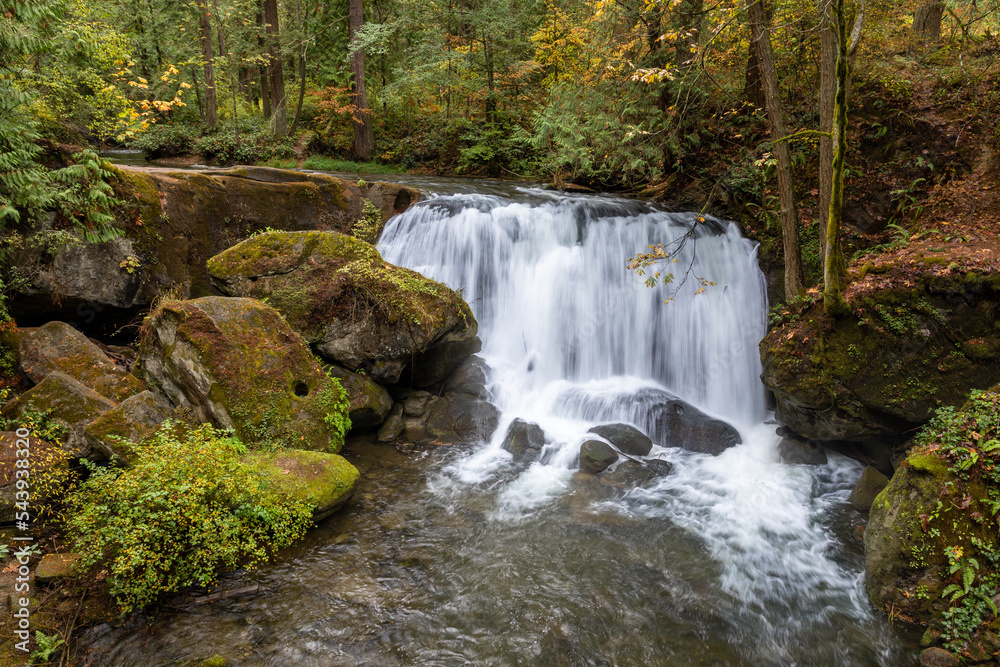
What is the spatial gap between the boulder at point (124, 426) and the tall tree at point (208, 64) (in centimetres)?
1674

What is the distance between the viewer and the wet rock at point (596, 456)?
6.78 m

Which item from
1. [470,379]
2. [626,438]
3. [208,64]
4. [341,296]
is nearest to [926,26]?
[626,438]

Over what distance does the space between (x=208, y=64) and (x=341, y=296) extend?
1700 centimetres

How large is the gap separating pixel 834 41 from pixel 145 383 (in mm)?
10384

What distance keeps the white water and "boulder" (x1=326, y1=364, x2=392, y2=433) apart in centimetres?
144

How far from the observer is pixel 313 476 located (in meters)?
5.24

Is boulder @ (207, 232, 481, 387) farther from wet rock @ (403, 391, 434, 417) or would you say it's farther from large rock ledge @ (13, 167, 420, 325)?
large rock ledge @ (13, 167, 420, 325)

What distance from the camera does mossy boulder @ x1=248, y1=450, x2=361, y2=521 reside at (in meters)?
4.97

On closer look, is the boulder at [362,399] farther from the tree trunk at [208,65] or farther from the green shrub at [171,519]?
the tree trunk at [208,65]

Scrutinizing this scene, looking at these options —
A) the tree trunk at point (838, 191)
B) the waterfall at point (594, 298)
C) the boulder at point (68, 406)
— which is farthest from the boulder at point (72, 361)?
the tree trunk at point (838, 191)

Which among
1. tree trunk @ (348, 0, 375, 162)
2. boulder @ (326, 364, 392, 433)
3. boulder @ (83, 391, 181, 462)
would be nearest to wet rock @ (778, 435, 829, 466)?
boulder @ (326, 364, 392, 433)

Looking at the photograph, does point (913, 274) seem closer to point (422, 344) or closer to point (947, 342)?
point (947, 342)

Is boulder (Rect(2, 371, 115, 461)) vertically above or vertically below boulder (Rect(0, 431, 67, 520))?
above

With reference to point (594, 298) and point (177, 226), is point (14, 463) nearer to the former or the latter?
point (177, 226)
